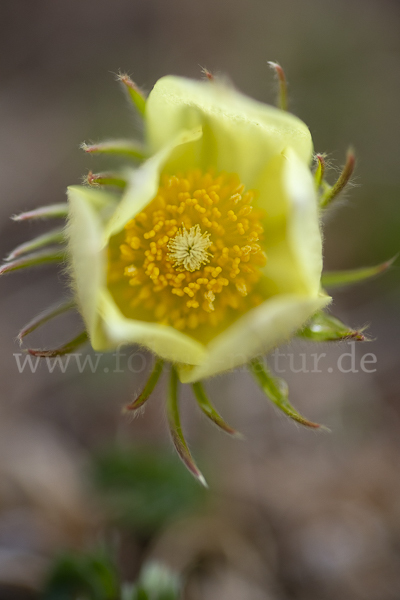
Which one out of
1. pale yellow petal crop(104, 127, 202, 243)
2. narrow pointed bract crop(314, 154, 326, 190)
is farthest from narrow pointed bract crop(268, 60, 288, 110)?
pale yellow petal crop(104, 127, 202, 243)

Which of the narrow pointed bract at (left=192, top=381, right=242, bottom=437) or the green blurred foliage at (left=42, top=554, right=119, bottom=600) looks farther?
the green blurred foliage at (left=42, top=554, right=119, bottom=600)

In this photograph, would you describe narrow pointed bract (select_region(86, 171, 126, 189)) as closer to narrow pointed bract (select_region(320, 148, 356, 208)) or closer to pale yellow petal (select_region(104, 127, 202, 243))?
pale yellow petal (select_region(104, 127, 202, 243))

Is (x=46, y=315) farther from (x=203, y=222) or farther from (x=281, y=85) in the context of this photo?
(x=281, y=85)

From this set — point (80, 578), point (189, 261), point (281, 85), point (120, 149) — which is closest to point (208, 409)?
point (189, 261)

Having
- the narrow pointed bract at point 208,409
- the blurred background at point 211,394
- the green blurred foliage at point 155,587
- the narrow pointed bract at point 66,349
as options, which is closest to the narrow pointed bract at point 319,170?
the narrow pointed bract at point 208,409

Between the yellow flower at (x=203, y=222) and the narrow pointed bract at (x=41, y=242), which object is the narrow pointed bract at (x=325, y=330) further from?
the narrow pointed bract at (x=41, y=242)

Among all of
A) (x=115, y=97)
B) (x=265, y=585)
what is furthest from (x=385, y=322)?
(x=115, y=97)
